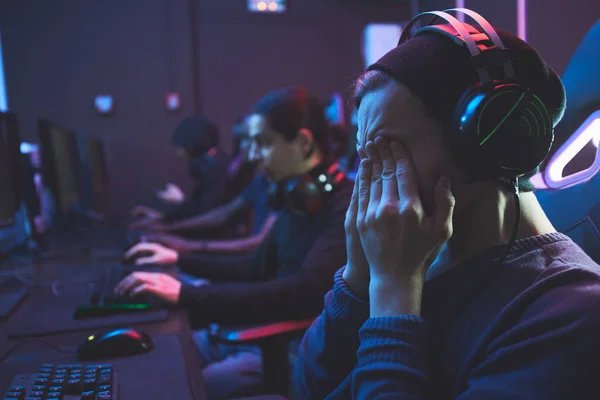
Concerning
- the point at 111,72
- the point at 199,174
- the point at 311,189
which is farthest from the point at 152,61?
the point at 311,189

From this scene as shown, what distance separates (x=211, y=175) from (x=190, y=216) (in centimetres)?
30

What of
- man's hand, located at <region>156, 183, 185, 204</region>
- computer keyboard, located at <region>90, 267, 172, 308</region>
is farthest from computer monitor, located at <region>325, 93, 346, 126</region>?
computer keyboard, located at <region>90, 267, 172, 308</region>

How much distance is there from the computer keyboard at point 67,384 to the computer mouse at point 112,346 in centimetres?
10

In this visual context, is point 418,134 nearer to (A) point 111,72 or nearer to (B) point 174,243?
(B) point 174,243

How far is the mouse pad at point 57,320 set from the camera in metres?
1.02

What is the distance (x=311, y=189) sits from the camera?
1.41 m

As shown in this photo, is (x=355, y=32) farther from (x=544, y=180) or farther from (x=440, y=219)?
(x=440, y=219)

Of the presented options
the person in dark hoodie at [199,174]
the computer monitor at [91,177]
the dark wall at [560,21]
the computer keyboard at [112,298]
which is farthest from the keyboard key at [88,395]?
Answer: the person in dark hoodie at [199,174]

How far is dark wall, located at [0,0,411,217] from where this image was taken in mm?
4227

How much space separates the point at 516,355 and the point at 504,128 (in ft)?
0.89

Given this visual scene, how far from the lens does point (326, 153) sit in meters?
1.60

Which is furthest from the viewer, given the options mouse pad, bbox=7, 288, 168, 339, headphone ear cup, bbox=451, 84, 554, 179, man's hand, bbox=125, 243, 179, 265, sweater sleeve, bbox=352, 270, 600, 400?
man's hand, bbox=125, 243, 179, 265

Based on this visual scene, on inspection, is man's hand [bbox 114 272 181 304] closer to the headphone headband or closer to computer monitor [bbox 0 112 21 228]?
computer monitor [bbox 0 112 21 228]

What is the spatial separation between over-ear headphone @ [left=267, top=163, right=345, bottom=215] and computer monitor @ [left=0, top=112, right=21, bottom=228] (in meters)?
0.86
